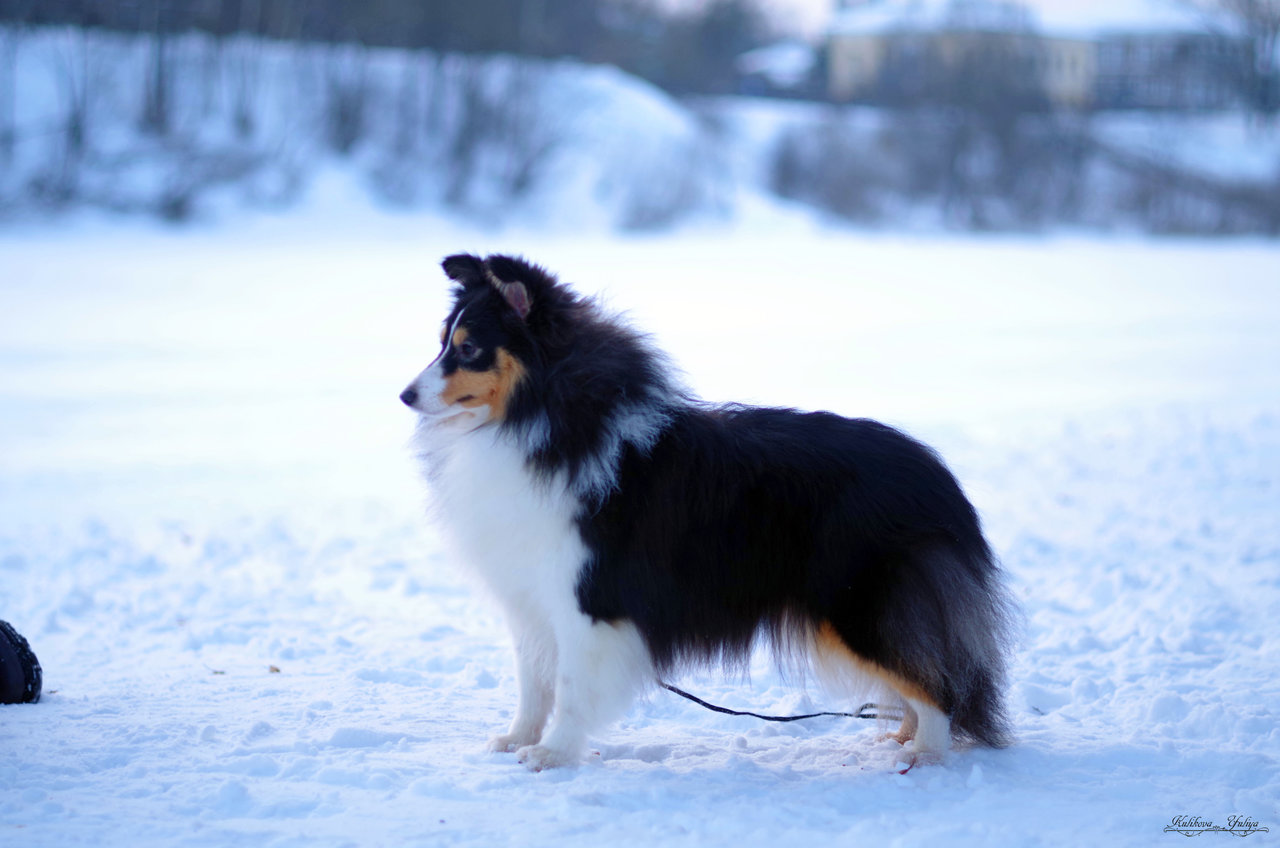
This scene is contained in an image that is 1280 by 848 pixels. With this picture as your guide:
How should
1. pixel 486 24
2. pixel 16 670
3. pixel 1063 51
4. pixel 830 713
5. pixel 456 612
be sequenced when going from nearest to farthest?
pixel 16 670 < pixel 830 713 < pixel 456 612 < pixel 486 24 < pixel 1063 51

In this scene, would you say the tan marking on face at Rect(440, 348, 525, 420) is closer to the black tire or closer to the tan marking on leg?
the tan marking on leg

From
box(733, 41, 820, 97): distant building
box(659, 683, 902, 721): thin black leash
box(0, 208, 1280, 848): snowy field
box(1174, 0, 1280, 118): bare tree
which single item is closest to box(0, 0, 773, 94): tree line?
box(733, 41, 820, 97): distant building

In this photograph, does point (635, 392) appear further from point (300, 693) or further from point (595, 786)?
point (300, 693)

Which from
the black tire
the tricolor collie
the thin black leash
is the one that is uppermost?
the tricolor collie

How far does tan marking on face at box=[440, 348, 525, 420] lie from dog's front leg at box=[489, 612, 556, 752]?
0.71 metres

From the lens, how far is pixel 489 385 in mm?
3418

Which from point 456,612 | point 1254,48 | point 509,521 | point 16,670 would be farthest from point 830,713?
point 1254,48

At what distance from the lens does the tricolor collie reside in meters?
3.39

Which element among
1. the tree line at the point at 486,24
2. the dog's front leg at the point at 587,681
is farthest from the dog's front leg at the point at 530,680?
the tree line at the point at 486,24

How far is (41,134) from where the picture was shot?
2452cm

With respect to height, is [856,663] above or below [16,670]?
above

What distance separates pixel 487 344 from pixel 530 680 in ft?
3.82

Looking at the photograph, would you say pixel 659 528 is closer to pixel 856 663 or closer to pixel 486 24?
pixel 856 663

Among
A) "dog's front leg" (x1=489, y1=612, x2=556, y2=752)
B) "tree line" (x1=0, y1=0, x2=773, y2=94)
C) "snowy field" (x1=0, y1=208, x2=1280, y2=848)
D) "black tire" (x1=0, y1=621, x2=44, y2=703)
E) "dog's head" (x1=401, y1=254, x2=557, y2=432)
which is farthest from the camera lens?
"tree line" (x1=0, y1=0, x2=773, y2=94)
